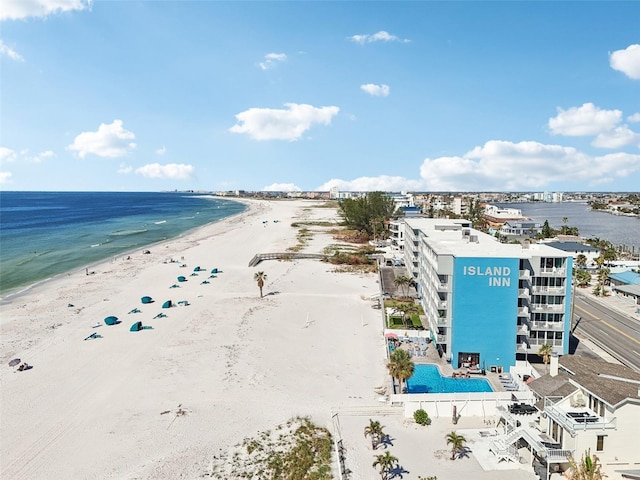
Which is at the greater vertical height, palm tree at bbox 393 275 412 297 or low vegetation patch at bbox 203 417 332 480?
palm tree at bbox 393 275 412 297

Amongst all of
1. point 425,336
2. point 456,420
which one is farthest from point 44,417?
point 425,336

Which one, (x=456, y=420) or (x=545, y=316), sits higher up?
(x=545, y=316)

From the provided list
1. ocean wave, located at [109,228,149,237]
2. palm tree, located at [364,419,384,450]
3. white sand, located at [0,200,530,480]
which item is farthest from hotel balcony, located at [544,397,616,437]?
ocean wave, located at [109,228,149,237]

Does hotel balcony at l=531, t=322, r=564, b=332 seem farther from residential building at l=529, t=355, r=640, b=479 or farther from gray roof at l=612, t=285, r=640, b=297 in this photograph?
gray roof at l=612, t=285, r=640, b=297

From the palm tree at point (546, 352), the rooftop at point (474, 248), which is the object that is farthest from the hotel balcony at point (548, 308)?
the rooftop at point (474, 248)

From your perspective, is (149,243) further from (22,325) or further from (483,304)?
(483,304)

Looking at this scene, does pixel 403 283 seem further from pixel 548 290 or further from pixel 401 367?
pixel 401 367
